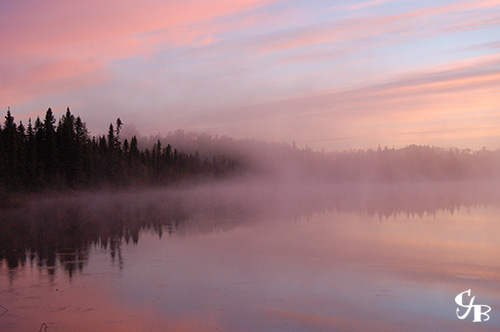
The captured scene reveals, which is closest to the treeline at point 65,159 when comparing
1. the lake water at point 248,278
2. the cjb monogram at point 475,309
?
the lake water at point 248,278

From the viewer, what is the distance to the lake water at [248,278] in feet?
43.5

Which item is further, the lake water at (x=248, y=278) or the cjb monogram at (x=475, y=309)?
the cjb monogram at (x=475, y=309)

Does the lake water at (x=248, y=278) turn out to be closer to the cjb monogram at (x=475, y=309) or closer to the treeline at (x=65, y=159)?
the cjb monogram at (x=475, y=309)

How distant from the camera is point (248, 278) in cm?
1844

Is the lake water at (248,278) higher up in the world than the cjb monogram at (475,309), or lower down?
higher up

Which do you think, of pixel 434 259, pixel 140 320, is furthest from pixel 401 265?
pixel 140 320

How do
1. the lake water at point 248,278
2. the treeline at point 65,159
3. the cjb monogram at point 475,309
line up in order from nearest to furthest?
the lake water at point 248,278 < the cjb monogram at point 475,309 < the treeline at point 65,159

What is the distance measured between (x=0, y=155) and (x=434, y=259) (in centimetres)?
6290

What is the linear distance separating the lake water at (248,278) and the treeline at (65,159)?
42191mm

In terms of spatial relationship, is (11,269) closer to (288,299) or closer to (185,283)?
(185,283)

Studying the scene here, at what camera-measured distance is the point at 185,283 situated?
17688 millimetres

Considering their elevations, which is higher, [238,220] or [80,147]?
[80,147]

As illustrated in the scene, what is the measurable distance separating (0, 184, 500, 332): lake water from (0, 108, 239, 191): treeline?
1661 inches

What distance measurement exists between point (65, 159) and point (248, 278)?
7932 cm
